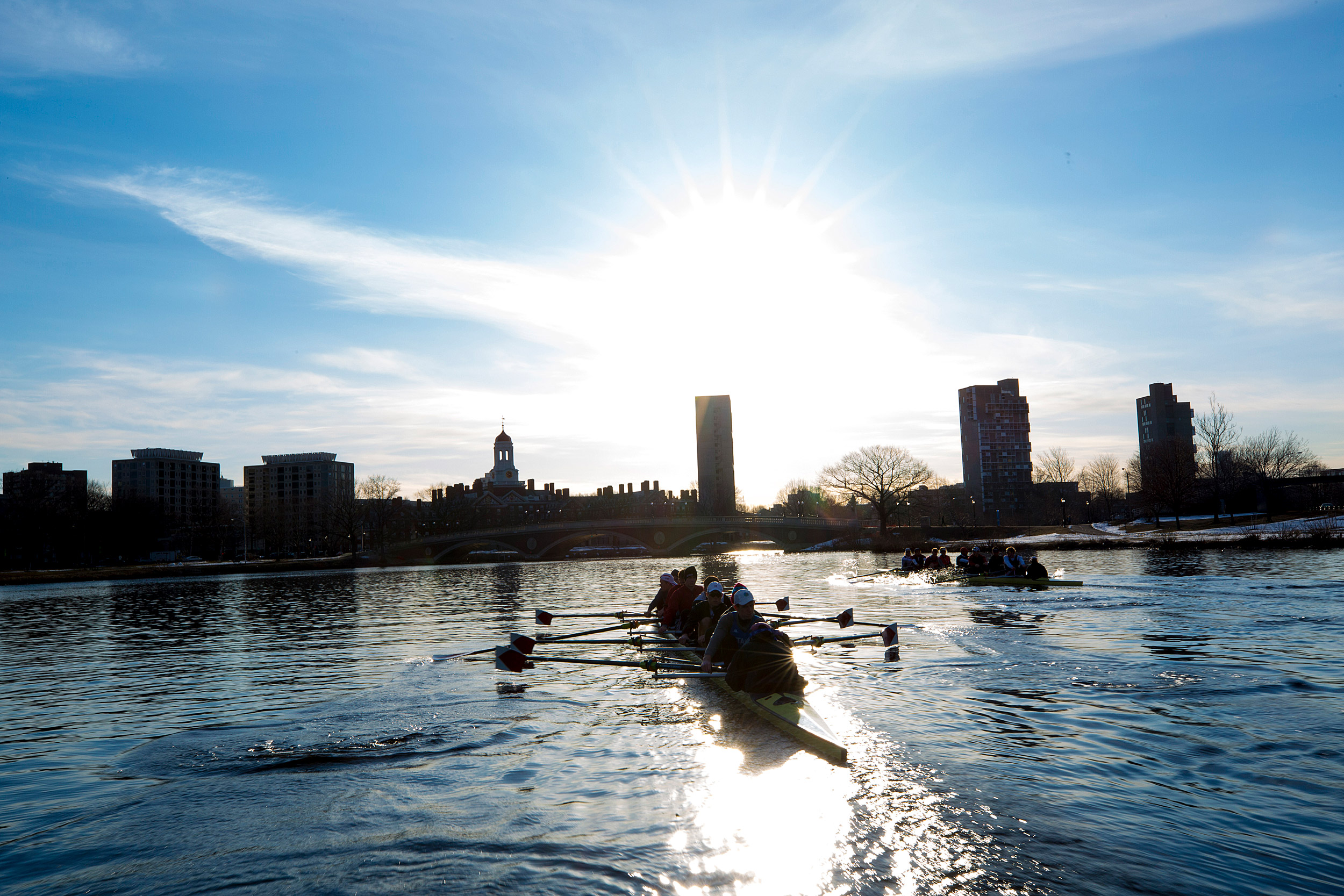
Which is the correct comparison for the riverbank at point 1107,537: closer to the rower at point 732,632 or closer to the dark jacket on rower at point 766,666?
the rower at point 732,632

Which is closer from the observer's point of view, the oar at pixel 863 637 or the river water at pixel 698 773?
the river water at pixel 698 773

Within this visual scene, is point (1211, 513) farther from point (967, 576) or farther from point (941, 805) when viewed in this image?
point (941, 805)

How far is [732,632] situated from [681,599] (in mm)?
6417

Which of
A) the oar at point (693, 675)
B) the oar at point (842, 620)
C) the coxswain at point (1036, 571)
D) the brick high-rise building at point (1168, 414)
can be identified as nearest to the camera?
the oar at point (693, 675)

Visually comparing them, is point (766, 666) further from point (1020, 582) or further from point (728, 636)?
point (1020, 582)

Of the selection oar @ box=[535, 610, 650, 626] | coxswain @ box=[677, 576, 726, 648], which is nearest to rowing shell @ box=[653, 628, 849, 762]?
coxswain @ box=[677, 576, 726, 648]

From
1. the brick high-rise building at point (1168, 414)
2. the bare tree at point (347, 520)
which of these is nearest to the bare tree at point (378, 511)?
the bare tree at point (347, 520)

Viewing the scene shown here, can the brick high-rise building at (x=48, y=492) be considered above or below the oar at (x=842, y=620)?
above

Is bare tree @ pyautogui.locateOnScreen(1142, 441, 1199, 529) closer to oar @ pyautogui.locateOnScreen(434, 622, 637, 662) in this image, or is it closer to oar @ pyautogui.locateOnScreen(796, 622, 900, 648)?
oar @ pyautogui.locateOnScreen(796, 622, 900, 648)

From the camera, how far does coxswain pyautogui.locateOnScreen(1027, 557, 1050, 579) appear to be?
32750 mm

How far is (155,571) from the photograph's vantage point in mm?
86875

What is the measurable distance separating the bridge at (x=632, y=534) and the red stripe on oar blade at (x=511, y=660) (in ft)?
280

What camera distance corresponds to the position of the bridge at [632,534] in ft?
337

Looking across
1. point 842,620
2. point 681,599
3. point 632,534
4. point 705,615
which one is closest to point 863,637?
point 842,620
